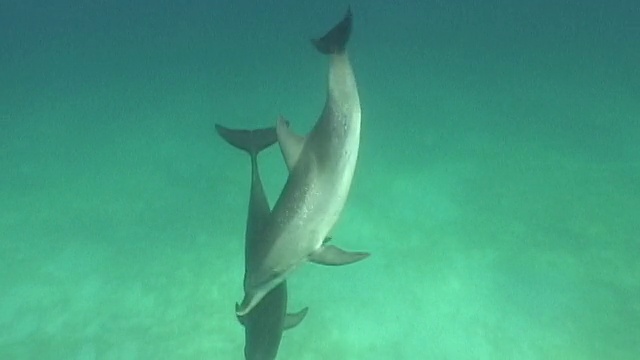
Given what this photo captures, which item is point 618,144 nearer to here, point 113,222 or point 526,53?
point 526,53

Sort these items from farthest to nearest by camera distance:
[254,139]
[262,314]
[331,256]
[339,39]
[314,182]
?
[254,139] → [262,314] → [331,256] → [339,39] → [314,182]

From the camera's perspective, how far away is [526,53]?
17.1m

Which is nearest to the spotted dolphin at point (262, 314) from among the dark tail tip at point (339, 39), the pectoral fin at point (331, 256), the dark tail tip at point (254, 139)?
the pectoral fin at point (331, 256)

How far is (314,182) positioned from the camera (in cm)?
381

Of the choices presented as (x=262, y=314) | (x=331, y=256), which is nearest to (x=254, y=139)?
(x=262, y=314)

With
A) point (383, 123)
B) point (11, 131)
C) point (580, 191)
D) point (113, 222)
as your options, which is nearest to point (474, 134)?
point (383, 123)

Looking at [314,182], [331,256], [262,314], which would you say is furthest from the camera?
[262,314]

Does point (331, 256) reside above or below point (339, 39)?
below

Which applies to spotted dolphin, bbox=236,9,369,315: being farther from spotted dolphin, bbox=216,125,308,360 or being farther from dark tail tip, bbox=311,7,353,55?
spotted dolphin, bbox=216,125,308,360

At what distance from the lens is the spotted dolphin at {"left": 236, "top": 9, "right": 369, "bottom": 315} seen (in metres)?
3.75

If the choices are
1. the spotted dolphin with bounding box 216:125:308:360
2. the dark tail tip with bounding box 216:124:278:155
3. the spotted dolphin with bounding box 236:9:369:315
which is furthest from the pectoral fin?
the dark tail tip with bounding box 216:124:278:155

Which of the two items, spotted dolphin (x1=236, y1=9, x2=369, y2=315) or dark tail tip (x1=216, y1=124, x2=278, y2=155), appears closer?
spotted dolphin (x1=236, y1=9, x2=369, y2=315)

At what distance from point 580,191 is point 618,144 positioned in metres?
1.96

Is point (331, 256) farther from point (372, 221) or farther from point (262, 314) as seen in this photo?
point (372, 221)
